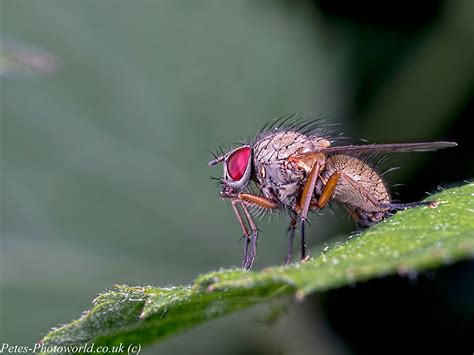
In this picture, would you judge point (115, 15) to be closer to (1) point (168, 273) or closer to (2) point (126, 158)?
(2) point (126, 158)

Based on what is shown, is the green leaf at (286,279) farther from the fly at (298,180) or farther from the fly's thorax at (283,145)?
the fly's thorax at (283,145)

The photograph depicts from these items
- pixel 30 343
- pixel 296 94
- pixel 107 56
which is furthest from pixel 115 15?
pixel 30 343

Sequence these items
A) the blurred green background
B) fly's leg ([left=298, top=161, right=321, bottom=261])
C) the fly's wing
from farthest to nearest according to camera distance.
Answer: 1. the blurred green background
2. fly's leg ([left=298, top=161, right=321, bottom=261])
3. the fly's wing

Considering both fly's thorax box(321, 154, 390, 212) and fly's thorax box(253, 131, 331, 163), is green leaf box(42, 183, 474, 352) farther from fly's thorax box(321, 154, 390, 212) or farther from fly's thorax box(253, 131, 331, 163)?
fly's thorax box(253, 131, 331, 163)

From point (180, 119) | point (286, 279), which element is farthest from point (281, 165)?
point (180, 119)

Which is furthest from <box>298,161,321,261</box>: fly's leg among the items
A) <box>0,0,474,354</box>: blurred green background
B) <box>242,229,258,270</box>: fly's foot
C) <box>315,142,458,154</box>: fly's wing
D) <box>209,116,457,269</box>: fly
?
<box>0,0,474,354</box>: blurred green background

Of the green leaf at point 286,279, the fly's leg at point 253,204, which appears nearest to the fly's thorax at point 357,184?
the fly's leg at point 253,204
